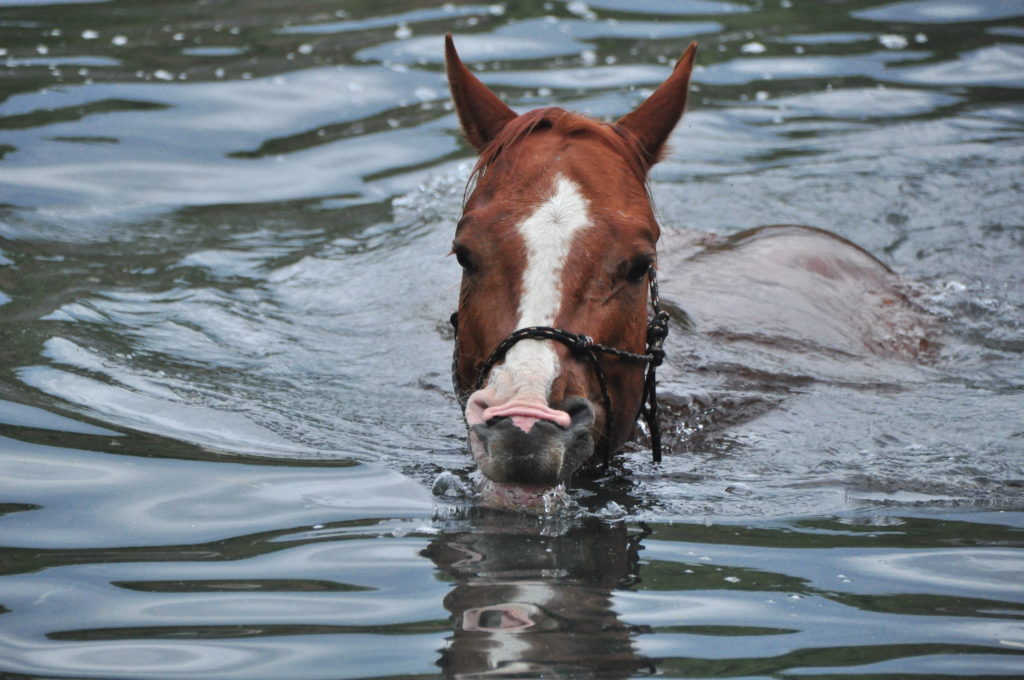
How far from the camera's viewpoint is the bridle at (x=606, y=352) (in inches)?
156

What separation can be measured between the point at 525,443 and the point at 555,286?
0.65m

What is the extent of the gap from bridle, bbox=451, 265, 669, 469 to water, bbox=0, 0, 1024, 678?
0.86 feet

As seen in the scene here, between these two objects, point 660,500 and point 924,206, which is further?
point 924,206

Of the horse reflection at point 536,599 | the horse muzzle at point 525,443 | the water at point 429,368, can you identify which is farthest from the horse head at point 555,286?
the water at point 429,368

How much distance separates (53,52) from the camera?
1141 cm

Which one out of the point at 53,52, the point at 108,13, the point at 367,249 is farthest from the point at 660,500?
the point at 108,13

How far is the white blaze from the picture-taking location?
3800mm

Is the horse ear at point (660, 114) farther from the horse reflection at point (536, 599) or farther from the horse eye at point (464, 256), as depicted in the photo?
the horse reflection at point (536, 599)

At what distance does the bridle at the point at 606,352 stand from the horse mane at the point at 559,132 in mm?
476

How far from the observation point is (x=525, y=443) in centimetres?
363

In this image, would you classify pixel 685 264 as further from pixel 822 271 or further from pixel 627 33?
pixel 627 33

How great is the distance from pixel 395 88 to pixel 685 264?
17.6ft

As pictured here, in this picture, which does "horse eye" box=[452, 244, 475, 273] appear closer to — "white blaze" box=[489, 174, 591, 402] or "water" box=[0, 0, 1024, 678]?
"white blaze" box=[489, 174, 591, 402]

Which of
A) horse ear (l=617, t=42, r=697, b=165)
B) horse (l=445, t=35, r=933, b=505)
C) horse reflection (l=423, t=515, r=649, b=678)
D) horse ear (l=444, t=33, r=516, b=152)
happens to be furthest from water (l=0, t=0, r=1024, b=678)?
horse ear (l=444, t=33, r=516, b=152)
